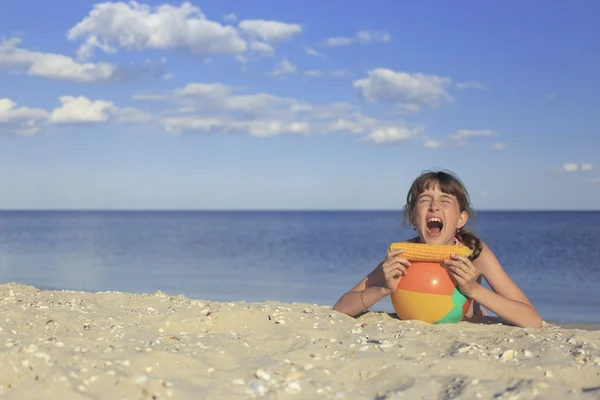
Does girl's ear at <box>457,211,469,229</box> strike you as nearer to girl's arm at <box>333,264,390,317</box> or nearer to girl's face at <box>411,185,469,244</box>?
girl's face at <box>411,185,469,244</box>

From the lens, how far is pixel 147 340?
4.68 m

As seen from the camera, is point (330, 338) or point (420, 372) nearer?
point (420, 372)

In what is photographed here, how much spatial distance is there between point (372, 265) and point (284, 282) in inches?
207

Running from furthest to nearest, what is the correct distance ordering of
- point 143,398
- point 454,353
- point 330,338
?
point 330,338
point 454,353
point 143,398

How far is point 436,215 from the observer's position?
599 cm

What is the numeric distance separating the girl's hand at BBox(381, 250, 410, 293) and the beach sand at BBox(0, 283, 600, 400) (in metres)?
0.39

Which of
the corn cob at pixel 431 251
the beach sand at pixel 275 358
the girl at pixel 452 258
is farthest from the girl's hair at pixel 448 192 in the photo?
the beach sand at pixel 275 358

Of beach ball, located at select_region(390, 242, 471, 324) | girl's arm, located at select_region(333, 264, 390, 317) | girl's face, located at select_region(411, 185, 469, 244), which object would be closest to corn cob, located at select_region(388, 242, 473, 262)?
beach ball, located at select_region(390, 242, 471, 324)

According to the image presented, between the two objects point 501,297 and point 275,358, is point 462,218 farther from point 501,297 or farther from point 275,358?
point 275,358

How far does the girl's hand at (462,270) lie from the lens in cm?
556

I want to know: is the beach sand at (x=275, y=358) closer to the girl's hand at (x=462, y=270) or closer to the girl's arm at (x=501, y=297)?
the girl's arm at (x=501, y=297)

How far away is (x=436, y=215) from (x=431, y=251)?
1.45 feet

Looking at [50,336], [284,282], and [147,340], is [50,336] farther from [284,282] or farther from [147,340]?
[284,282]

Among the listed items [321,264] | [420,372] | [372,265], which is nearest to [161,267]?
[321,264]
